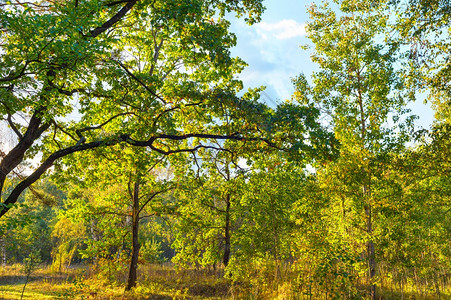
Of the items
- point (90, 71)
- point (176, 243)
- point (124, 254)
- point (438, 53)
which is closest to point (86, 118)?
point (90, 71)

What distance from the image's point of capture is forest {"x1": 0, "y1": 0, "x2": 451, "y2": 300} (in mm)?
6922

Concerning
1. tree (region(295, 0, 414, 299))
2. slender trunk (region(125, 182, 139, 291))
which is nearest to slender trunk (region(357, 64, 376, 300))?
tree (region(295, 0, 414, 299))

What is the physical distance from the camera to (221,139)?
38.3 ft

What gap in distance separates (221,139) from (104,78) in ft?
16.7

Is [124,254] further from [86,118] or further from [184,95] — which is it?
[184,95]

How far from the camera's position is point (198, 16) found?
23.7 ft

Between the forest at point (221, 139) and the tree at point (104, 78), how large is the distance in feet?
0.18

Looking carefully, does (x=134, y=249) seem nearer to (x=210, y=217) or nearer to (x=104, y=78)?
(x=210, y=217)

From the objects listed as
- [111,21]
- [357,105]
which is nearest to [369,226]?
[357,105]

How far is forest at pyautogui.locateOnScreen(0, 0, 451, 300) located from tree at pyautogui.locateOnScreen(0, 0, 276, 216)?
2.1 inches

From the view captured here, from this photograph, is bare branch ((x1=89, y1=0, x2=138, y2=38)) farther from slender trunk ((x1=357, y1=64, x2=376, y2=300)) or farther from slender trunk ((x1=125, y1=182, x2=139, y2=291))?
slender trunk ((x1=357, y1=64, x2=376, y2=300))

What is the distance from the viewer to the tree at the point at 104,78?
5719mm

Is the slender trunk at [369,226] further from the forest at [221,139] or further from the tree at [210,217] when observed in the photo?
the tree at [210,217]

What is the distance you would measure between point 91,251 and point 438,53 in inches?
522
